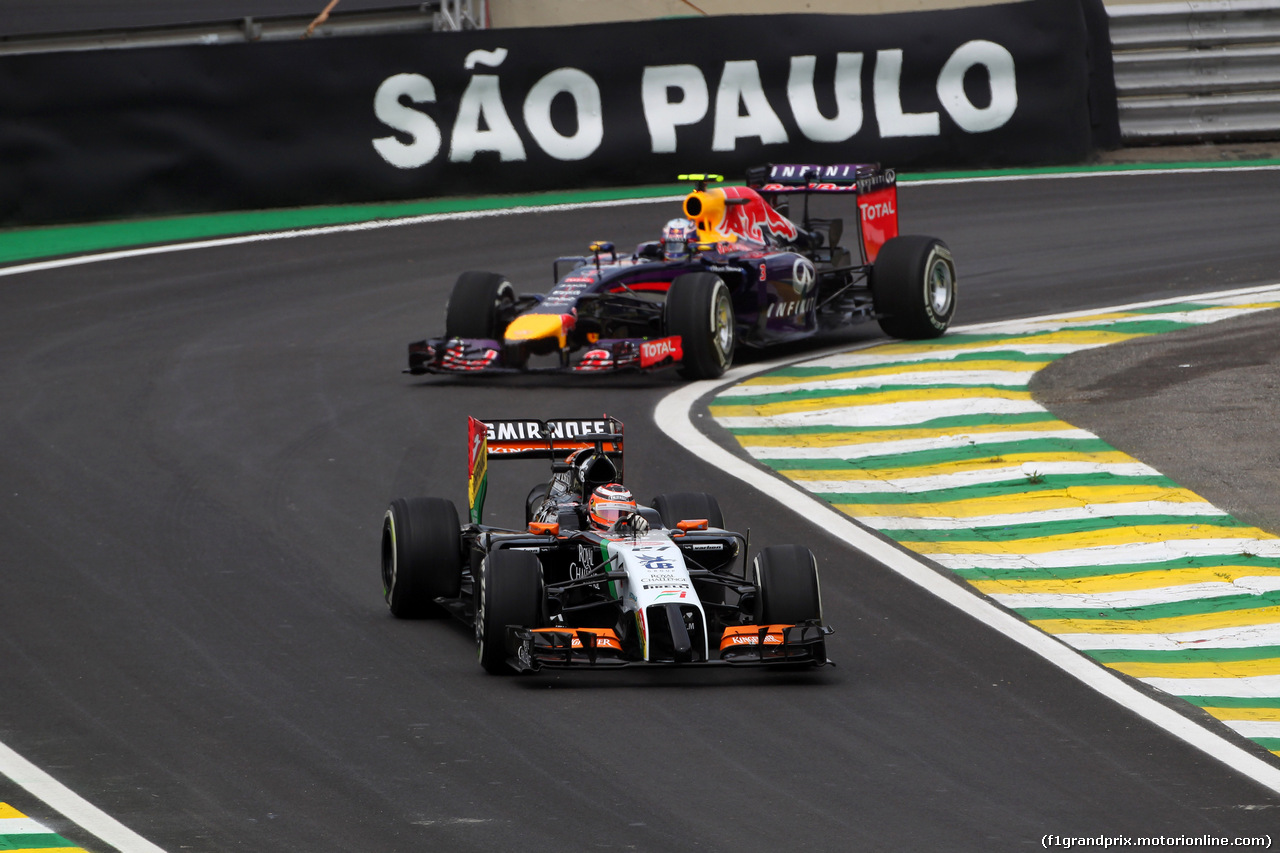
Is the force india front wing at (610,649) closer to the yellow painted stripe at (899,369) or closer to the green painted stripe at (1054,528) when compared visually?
the green painted stripe at (1054,528)

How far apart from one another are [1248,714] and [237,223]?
1854 centimetres

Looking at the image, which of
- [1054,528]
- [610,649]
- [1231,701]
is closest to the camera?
[1231,701]

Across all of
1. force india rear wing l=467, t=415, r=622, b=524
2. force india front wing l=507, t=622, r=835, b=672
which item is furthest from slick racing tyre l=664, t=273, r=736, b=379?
force india front wing l=507, t=622, r=835, b=672

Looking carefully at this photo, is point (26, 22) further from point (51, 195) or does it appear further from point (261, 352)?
point (261, 352)

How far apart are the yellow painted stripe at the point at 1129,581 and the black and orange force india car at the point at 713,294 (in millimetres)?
6132

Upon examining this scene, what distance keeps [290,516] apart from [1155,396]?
7.02m

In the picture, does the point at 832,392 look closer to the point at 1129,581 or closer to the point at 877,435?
the point at 877,435

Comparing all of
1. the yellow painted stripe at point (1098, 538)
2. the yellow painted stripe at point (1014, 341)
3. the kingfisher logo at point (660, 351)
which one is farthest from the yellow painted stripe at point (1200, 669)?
the yellow painted stripe at point (1014, 341)

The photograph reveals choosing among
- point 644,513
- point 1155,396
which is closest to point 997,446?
point 1155,396

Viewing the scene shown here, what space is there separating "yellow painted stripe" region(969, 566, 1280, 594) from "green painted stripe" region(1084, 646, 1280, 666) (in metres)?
1.05

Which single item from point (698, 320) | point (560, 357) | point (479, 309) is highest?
point (479, 309)

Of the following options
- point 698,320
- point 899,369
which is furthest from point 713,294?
point 899,369

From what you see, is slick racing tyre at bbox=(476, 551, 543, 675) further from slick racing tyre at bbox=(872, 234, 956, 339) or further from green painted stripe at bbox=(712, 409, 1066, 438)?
slick racing tyre at bbox=(872, 234, 956, 339)

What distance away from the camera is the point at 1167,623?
1024cm
